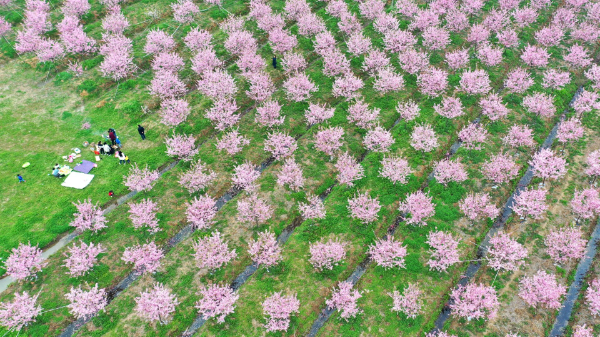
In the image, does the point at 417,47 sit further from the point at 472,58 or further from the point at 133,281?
the point at 133,281

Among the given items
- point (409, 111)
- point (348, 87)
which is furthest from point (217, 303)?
point (409, 111)

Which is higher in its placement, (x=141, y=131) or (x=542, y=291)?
(x=542, y=291)

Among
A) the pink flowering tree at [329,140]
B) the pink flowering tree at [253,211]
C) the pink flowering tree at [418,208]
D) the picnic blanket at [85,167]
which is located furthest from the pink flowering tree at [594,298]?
the picnic blanket at [85,167]

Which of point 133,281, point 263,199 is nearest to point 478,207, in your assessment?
point 263,199

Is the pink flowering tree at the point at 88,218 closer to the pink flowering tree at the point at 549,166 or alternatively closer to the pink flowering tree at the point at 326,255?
the pink flowering tree at the point at 326,255

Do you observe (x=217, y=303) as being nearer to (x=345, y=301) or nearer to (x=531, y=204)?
(x=345, y=301)

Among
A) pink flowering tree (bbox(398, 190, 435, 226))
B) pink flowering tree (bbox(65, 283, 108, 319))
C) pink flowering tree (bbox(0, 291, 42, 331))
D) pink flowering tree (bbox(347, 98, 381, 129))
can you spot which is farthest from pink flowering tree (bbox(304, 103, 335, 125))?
pink flowering tree (bbox(0, 291, 42, 331))
